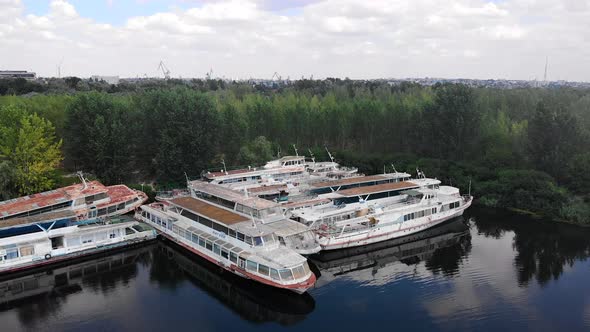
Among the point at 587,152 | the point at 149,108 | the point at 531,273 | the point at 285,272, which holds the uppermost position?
the point at 149,108

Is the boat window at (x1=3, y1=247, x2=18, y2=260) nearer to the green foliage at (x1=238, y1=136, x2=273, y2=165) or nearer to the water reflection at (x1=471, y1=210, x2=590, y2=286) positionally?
the green foliage at (x1=238, y1=136, x2=273, y2=165)

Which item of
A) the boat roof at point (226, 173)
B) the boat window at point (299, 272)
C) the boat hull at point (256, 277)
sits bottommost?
the boat hull at point (256, 277)

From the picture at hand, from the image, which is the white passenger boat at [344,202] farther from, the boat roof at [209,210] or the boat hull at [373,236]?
the boat roof at [209,210]

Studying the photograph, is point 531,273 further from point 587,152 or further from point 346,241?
point 587,152

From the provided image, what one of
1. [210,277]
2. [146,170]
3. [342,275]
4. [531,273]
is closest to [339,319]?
[342,275]

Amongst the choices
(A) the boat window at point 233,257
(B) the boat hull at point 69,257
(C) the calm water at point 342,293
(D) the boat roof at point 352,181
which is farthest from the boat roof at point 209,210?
(D) the boat roof at point 352,181

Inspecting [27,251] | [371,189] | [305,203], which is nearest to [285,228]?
[305,203]
